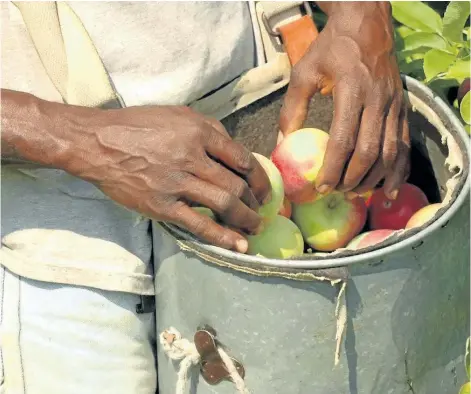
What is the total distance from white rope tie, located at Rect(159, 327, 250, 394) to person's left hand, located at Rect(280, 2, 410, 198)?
38 cm

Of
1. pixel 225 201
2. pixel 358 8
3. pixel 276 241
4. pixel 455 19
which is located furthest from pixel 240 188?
pixel 455 19

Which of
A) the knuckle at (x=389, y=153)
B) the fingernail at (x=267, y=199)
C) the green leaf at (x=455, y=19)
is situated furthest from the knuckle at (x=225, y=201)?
the green leaf at (x=455, y=19)

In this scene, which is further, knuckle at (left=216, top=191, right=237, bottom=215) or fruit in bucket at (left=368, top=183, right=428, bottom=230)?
fruit in bucket at (left=368, top=183, right=428, bottom=230)

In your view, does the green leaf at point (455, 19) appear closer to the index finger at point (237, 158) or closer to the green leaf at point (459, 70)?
the green leaf at point (459, 70)

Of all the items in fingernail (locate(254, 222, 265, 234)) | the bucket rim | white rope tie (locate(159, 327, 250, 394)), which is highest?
the bucket rim

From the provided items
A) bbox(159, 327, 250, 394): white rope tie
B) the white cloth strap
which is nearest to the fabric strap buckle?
the white cloth strap

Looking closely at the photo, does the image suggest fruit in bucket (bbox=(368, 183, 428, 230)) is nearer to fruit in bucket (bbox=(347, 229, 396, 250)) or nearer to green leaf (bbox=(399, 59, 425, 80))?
fruit in bucket (bbox=(347, 229, 396, 250))

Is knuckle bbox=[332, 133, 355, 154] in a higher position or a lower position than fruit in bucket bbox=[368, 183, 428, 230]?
higher

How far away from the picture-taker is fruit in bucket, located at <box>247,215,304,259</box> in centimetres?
154

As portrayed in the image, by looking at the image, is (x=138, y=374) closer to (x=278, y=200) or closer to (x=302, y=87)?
(x=278, y=200)

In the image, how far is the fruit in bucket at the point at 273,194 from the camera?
153cm

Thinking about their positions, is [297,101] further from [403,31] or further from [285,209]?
[403,31]

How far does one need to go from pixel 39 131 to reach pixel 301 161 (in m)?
0.50

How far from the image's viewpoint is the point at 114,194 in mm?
1465
